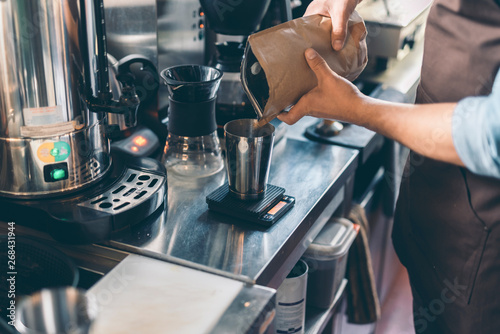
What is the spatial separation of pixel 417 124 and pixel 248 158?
1.04 feet

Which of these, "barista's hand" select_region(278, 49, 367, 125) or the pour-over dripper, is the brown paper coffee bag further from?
the pour-over dripper

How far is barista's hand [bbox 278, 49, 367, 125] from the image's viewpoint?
96 cm

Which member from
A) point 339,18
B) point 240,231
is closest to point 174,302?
point 240,231

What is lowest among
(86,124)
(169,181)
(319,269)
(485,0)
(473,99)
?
(319,269)

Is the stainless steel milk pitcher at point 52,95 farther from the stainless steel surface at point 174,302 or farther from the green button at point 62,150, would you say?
the stainless steel surface at point 174,302

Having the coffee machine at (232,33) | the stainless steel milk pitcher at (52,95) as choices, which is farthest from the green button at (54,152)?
the coffee machine at (232,33)

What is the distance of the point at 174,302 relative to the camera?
839mm

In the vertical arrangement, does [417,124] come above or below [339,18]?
below

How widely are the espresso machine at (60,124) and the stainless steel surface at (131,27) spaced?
31 cm

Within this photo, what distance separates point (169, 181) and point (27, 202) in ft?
1.08

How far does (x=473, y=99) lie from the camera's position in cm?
82

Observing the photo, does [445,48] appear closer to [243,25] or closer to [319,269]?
[243,25]

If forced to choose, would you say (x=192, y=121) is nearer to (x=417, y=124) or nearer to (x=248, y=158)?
(x=248, y=158)

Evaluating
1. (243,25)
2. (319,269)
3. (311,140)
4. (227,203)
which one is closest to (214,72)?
(243,25)
